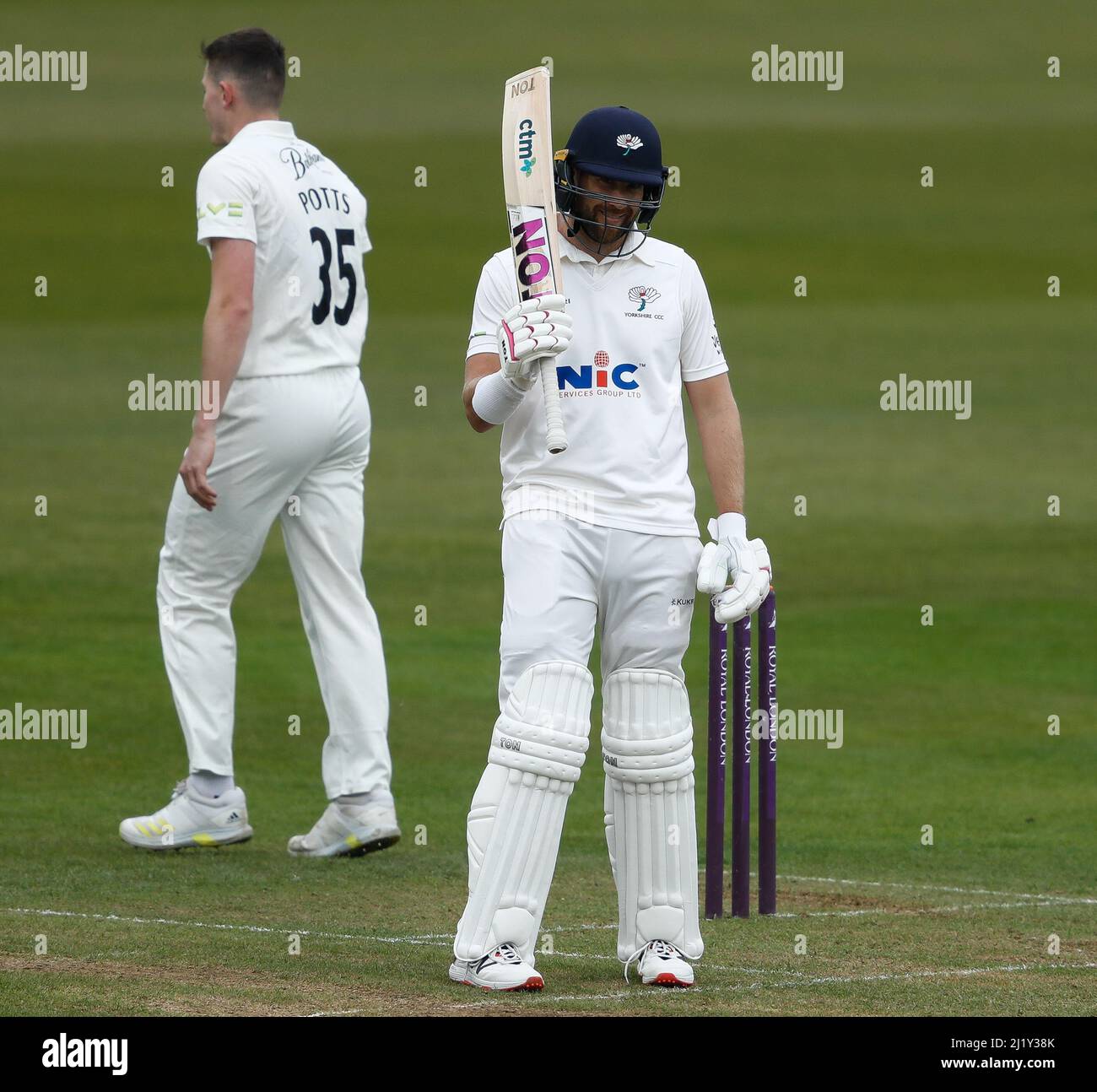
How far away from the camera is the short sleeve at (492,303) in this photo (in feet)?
16.5

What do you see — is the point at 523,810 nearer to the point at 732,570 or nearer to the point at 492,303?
the point at 732,570

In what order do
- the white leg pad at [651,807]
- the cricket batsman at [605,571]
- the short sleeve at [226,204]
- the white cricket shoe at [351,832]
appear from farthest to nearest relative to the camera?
the white cricket shoe at [351,832] < the short sleeve at [226,204] < the white leg pad at [651,807] < the cricket batsman at [605,571]

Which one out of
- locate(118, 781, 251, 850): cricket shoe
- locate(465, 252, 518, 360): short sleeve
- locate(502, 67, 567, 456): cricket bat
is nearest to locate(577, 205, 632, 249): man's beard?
locate(502, 67, 567, 456): cricket bat

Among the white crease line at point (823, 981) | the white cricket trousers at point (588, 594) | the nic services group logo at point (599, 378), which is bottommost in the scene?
the white crease line at point (823, 981)

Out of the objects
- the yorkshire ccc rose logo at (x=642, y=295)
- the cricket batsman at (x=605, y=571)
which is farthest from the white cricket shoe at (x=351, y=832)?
the yorkshire ccc rose logo at (x=642, y=295)

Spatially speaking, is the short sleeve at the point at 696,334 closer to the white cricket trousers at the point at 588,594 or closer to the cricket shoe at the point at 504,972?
the white cricket trousers at the point at 588,594

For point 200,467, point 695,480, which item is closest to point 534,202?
point 200,467

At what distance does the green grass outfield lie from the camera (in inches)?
219

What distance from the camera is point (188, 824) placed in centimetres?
669

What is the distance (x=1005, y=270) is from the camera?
31.7 meters

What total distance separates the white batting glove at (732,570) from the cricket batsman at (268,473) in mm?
1914

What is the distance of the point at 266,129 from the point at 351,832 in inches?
88.5

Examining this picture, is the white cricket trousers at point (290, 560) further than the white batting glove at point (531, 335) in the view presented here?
Yes

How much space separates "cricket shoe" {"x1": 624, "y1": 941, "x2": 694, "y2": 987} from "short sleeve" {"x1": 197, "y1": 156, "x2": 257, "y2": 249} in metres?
2.75
